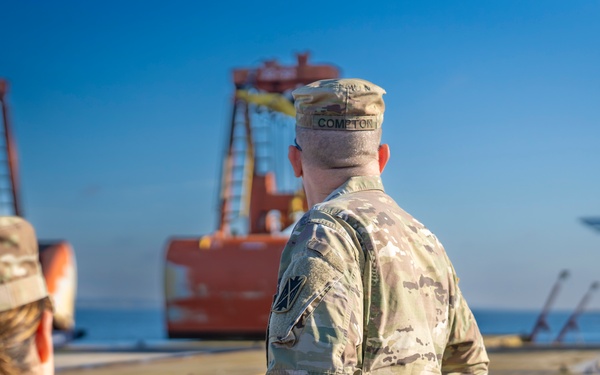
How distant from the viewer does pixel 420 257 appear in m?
2.68

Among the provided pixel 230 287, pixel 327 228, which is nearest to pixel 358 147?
pixel 327 228

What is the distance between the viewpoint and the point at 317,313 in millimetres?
2273

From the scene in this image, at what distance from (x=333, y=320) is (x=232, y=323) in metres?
17.5

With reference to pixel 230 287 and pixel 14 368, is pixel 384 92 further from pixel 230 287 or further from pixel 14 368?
pixel 230 287

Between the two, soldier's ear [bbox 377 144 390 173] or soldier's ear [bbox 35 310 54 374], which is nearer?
soldier's ear [bbox 377 144 390 173]

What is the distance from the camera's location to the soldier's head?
103 inches

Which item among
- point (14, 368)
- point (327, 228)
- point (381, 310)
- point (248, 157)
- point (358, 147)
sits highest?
point (358, 147)

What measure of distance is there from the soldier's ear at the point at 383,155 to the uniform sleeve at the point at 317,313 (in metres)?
0.47

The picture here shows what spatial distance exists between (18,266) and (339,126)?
1177mm

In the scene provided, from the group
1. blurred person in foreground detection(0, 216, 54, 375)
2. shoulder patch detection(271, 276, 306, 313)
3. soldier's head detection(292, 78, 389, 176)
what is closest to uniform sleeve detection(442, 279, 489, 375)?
soldier's head detection(292, 78, 389, 176)

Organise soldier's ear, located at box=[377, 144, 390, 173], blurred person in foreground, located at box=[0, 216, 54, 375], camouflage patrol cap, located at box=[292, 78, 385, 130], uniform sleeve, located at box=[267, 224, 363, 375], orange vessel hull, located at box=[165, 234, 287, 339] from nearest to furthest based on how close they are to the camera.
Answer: uniform sleeve, located at box=[267, 224, 363, 375], camouflage patrol cap, located at box=[292, 78, 385, 130], soldier's ear, located at box=[377, 144, 390, 173], blurred person in foreground, located at box=[0, 216, 54, 375], orange vessel hull, located at box=[165, 234, 287, 339]

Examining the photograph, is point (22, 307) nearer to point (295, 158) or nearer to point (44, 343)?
point (44, 343)

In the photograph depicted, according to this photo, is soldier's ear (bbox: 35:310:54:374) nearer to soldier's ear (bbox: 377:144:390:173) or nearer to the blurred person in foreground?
the blurred person in foreground

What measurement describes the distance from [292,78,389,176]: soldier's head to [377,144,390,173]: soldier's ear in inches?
3.5
